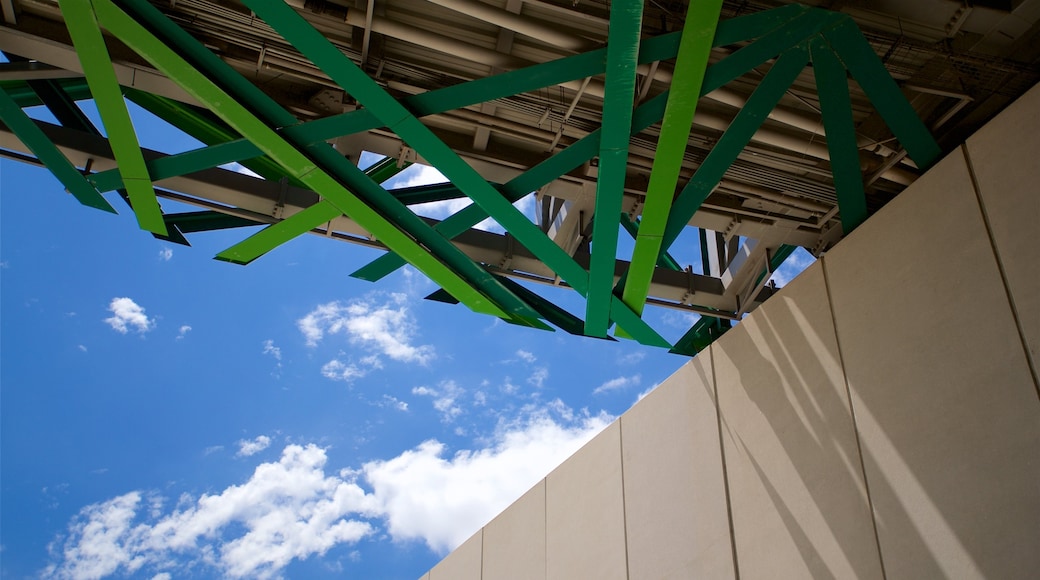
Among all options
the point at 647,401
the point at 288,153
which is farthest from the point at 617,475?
the point at 288,153

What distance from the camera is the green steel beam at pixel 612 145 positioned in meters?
5.40

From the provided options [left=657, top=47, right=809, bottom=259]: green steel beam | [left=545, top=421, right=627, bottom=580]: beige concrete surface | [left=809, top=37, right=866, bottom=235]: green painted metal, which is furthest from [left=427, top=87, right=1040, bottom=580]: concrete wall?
[left=657, top=47, right=809, bottom=259]: green steel beam

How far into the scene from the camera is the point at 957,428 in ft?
16.7

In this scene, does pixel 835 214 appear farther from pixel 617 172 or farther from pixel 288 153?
pixel 288 153

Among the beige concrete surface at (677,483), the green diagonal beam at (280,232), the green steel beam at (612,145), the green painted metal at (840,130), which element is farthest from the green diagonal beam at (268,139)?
the green painted metal at (840,130)

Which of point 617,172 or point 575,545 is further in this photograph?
point 575,545

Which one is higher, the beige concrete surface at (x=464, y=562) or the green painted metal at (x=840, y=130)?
the green painted metal at (x=840, y=130)

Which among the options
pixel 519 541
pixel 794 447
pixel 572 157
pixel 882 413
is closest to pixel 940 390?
pixel 882 413

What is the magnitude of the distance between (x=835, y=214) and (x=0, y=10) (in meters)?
7.63

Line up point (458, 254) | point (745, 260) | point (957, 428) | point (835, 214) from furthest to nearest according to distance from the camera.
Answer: point (745, 260) < point (835, 214) < point (458, 254) < point (957, 428)

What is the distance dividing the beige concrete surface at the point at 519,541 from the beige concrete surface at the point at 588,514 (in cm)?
23

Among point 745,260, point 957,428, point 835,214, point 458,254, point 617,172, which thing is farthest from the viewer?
point 745,260

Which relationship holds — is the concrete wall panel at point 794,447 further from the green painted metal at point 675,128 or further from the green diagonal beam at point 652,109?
the green diagonal beam at point 652,109

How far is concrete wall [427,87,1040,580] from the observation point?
4.84m
